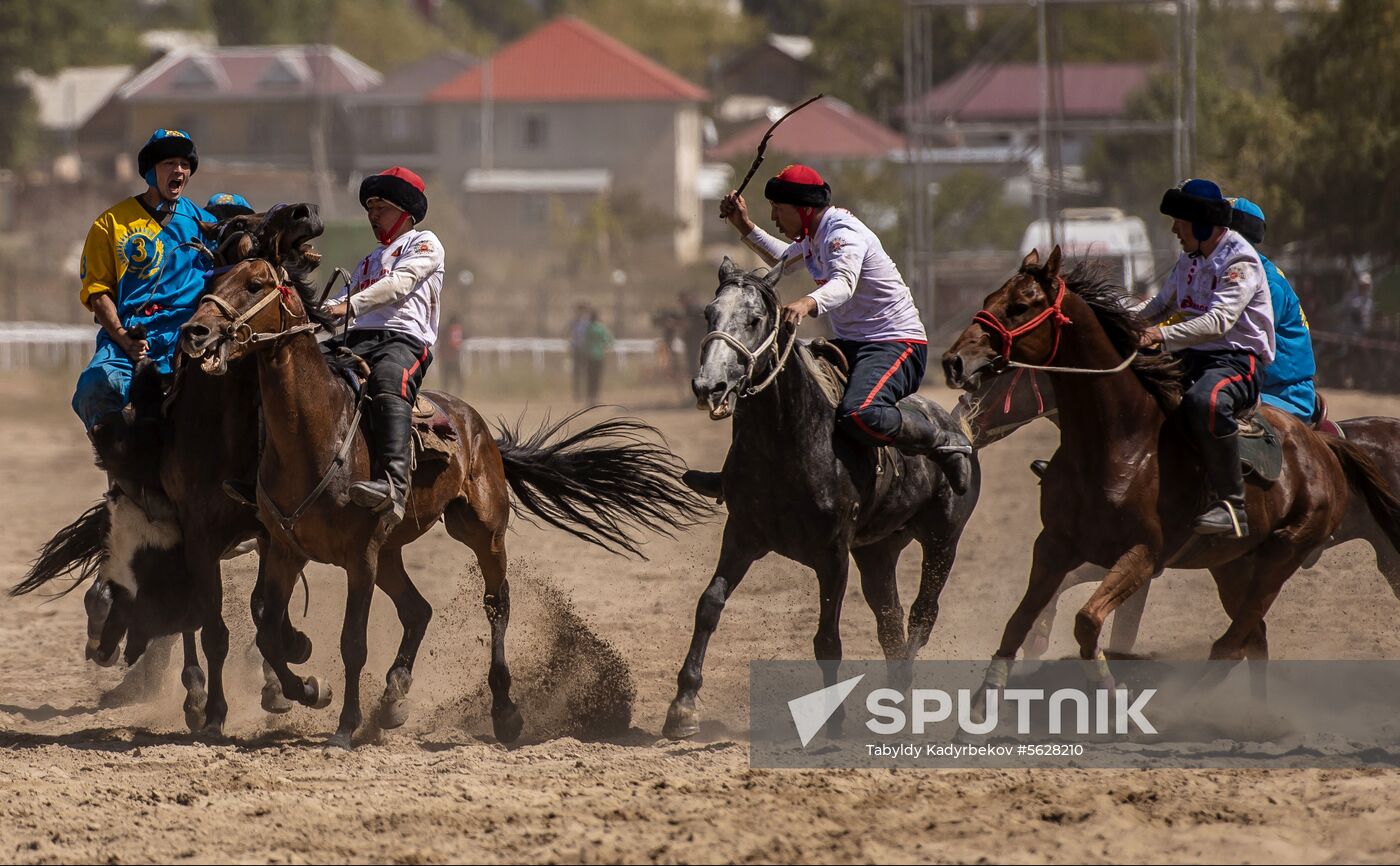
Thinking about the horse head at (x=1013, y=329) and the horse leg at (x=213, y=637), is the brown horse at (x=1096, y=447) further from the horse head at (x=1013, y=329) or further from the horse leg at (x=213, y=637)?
the horse leg at (x=213, y=637)

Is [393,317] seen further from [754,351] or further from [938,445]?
[938,445]

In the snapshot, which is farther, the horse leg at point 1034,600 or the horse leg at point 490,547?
the horse leg at point 490,547

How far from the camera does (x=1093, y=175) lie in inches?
1812

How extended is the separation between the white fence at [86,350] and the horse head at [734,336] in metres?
21.5

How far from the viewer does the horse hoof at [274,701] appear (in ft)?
25.3

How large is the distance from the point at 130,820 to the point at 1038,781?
3.17 m

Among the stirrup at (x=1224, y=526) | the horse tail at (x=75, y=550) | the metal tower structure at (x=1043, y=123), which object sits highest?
the metal tower structure at (x=1043, y=123)

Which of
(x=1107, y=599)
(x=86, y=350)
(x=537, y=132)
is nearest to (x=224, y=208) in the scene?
(x=1107, y=599)

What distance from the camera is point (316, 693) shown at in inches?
293

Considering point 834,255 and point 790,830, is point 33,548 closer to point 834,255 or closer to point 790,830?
point 834,255

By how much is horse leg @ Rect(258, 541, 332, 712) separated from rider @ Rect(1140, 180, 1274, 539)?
12.2ft

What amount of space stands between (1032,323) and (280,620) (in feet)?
11.1

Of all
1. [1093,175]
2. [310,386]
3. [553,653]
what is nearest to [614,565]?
[553,653]

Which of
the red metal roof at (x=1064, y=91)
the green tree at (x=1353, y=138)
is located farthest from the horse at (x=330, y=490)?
the red metal roof at (x=1064, y=91)
